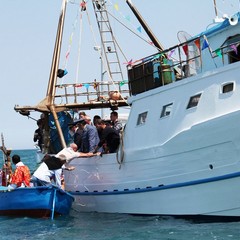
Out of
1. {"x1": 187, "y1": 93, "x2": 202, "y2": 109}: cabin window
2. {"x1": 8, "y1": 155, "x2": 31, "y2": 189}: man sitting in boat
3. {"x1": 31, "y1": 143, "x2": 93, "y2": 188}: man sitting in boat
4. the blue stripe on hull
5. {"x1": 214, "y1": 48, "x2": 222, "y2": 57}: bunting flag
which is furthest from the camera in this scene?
{"x1": 8, "y1": 155, "x2": 31, "y2": 189}: man sitting in boat

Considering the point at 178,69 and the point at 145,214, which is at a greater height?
the point at 178,69

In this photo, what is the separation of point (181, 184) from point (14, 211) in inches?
198

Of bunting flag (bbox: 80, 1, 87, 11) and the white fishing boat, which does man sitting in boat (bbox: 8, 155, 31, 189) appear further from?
bunting flag (bbox: 80, 1, 87, 11)

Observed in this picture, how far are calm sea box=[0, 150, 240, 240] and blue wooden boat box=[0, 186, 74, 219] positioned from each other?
→ 9.9 inches

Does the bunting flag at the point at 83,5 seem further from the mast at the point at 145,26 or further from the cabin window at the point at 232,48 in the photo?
the cabin window at the point at 232,48

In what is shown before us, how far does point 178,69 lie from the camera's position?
15.5m

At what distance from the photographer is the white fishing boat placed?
496 inches

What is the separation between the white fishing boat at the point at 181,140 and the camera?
12.6m

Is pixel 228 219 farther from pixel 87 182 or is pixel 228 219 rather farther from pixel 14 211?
pixel 14 211

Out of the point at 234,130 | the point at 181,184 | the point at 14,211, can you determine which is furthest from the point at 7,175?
the point at 234,130

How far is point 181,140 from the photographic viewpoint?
13.3 metres

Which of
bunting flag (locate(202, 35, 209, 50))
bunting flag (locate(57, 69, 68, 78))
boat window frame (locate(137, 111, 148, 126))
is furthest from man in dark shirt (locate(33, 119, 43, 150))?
bunting flag (locate(202, 35, 209, 50))

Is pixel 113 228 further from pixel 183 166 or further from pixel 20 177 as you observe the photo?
pixel 20 177

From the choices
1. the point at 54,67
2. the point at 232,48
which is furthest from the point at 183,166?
the point at 54,67
